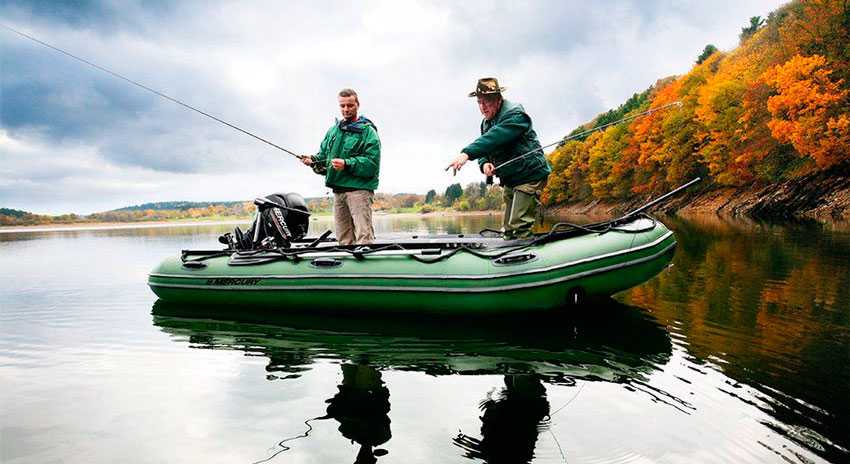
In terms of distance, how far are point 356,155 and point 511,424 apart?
4581 mm

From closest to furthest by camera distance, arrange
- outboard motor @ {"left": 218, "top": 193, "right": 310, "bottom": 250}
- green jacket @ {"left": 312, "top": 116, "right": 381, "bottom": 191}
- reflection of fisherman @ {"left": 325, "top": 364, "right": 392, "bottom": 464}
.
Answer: reflection of fisherman @ {"left": 325, "top": 364, "right": 392, "bottom": 464}
green jacket @ {"left": 312, "top": 116, "right": 381, "bottom": 191}
outboard motor @ {"left": 218, "top": 193, "right": 310, "bottom": 250}

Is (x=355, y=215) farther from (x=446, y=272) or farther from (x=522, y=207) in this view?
(x=522, y=207)

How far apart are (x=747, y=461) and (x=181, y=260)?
7.57 meters

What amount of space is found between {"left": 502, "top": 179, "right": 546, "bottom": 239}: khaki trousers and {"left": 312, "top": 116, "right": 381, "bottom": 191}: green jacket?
188cm

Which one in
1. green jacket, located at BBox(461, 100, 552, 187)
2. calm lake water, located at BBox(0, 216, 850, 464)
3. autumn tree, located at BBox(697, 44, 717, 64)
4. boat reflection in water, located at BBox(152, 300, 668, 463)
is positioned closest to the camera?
calm lake water, located at BBox(0, 216, 850, 464)

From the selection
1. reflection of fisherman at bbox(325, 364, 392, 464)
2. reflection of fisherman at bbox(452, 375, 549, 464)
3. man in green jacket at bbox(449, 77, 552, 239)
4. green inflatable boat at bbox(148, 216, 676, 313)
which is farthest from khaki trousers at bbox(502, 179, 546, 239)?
reflection of fisherman at bbox(325, 364, 392, 464)

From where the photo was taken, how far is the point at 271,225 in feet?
26.0

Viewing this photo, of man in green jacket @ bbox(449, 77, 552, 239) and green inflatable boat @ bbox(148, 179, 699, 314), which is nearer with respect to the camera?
green inflatable boat @ bbox(148, 179, 699, 314)

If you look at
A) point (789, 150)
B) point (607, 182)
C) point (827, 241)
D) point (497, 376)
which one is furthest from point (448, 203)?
point (497, 376)

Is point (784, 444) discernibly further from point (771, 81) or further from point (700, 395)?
point (771, 81)

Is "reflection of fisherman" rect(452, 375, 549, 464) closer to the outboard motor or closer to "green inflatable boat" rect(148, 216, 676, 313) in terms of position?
"green inflatable boat" rect(148, 216, 676, 313)

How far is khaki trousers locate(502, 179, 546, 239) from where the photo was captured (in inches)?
250

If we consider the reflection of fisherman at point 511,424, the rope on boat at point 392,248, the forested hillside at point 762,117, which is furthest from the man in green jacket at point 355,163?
the forested hillside at point 762,117

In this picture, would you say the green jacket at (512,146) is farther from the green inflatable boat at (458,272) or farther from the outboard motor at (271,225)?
the outboard motor at (271,225)
